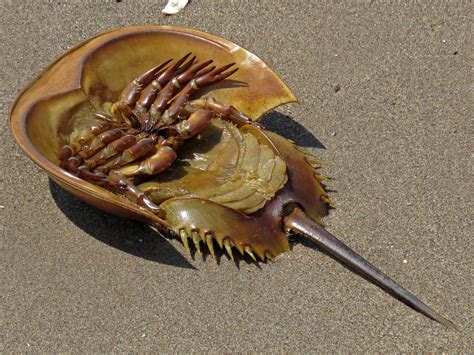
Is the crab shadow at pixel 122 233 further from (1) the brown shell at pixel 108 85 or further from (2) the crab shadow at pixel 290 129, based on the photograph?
(2) the crab shadow at pixel 290 129

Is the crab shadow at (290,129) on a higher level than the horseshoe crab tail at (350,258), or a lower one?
higher

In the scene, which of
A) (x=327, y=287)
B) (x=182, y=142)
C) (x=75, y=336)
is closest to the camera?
(x=75, y=336)

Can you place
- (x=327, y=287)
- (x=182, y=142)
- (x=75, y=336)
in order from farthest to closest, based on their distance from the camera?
1. (x=182, y=142)
2. (x=327, y=287)
3. (x=75, y=336)

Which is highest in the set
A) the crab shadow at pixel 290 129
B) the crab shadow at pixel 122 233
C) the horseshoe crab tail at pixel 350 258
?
the crab shadow at pixel 290 129

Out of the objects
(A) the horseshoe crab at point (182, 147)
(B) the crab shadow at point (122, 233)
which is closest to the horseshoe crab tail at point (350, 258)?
(A) the horseshoe crab at point (182, 147)

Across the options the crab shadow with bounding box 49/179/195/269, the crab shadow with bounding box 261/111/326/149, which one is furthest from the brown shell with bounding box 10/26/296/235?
the crab shadow with bounding box 261/111/326/149

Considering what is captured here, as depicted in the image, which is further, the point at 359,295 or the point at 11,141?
the point at 11,141

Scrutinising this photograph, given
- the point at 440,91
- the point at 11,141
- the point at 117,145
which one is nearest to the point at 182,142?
the point at 117,145

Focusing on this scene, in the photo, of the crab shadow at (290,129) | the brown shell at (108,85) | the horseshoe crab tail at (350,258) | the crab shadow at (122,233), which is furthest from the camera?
the crab shadow at (290,129)

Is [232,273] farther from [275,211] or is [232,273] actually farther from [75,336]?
[75,336]
